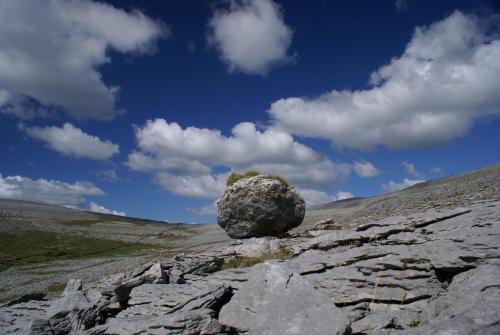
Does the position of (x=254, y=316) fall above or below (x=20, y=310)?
above

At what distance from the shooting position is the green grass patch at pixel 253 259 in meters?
22.5

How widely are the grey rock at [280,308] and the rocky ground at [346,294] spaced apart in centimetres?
3

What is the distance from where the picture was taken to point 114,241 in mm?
118062

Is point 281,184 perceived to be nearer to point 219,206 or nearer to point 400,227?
point 219,206

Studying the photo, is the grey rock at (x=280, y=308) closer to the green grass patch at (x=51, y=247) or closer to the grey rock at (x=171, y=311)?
the grey rock at (x=171, y=311)

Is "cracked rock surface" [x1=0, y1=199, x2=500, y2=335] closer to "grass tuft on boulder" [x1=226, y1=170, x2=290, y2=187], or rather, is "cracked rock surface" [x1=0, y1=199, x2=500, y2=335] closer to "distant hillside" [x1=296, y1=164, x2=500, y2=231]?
"distant hillside" [x1=296, y1=164, x2=500, y2=231]

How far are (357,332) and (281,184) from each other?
22391 mm

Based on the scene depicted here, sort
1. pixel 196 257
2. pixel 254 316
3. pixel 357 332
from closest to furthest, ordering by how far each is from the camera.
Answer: pixel 357 332
pixel 254 316
pixel 196 257

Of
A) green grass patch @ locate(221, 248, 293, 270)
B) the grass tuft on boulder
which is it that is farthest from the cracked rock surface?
the grass tuft on boulder

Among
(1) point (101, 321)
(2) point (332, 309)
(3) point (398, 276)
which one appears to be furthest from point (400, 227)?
(1) point (101, 321)

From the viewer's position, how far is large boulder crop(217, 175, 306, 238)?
31.4m

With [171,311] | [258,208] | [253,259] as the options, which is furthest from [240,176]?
[171,311]

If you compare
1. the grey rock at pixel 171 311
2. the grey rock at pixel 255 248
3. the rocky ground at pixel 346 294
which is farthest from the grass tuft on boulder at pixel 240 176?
the grey rock at pixel 171 311

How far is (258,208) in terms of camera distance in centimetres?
3122
